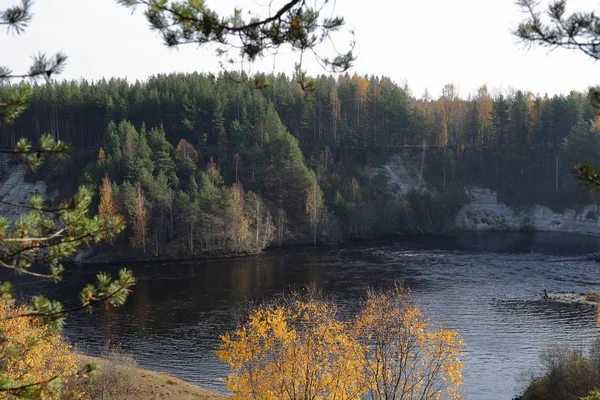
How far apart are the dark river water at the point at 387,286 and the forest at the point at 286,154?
7113 millimetres

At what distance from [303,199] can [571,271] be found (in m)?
37.2

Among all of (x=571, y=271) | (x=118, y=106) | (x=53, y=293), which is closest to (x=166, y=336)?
(x=53, y=293)

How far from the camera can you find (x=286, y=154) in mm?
81750

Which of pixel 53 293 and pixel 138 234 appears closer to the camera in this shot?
pixel 53 293

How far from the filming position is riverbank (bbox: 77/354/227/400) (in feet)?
92.0

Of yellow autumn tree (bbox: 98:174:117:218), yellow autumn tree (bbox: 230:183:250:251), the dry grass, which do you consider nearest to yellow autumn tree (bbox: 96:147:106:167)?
yellow autumn tree (bbox: 98:174:117:218)

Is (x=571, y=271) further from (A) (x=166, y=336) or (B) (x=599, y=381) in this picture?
(A) (x=166, y=336)

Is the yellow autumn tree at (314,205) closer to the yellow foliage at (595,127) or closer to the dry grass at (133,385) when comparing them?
the yellow foliage at (595,127)

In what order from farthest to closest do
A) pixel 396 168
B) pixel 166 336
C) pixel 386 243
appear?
pixel 396 168
pixel 386 243
pixel 166 336

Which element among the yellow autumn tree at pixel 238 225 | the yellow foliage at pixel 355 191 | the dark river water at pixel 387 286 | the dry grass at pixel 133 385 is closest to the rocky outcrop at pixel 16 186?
the dark river water at pixel 387 286

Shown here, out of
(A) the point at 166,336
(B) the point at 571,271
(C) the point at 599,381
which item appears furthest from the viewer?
(B) the point at 571,271

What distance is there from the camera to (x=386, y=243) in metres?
76.3

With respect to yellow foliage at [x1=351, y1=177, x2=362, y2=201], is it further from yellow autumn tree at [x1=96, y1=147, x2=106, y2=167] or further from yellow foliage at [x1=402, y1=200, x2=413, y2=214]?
yellow autumn tree at [x1=96, y1=147, x2=106, y2=167]

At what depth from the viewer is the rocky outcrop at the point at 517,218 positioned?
8381 centimetres
